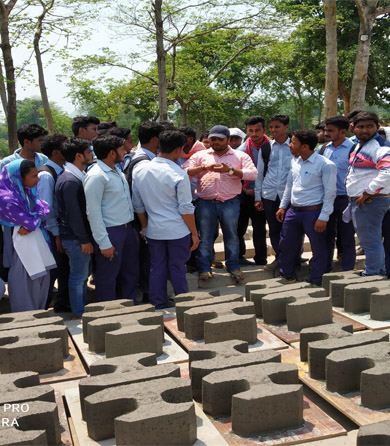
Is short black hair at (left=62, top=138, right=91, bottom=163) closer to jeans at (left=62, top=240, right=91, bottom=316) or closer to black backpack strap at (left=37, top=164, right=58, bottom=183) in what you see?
black backpack strap at (left=37, top=164, right=58, bottom=183)

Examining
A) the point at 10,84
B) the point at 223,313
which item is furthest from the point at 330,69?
the point at 223,313

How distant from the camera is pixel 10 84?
1097 centimetres

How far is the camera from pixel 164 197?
5230 millimetres

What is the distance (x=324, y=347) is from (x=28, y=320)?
92.0 inches

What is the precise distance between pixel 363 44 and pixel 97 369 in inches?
449

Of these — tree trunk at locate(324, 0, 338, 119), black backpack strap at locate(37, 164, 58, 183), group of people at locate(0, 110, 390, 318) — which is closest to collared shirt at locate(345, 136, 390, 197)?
group of people at locate(0, 110, 390, 318)

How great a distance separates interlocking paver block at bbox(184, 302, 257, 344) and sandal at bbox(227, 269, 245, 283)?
214 centimetres

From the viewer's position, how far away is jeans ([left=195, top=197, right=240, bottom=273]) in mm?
6223

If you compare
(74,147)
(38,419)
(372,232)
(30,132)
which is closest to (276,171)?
(372,232)

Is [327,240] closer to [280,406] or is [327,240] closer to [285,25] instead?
[280,406]

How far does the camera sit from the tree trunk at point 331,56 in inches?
465

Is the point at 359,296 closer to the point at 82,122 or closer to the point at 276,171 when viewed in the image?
the point at 276,171

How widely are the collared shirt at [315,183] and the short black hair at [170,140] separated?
148 centimetres

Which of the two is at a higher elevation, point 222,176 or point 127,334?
point 222,176
